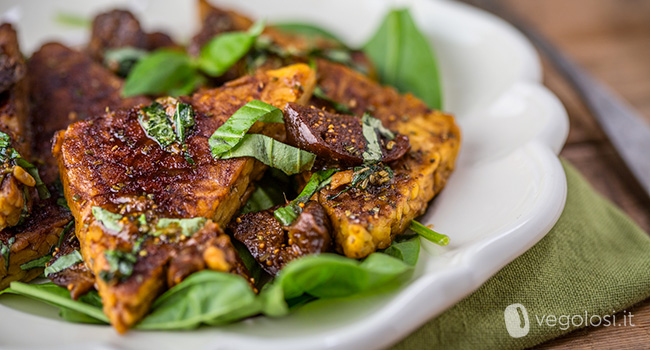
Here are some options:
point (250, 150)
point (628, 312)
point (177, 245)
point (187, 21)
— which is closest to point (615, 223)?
point (628, 312)

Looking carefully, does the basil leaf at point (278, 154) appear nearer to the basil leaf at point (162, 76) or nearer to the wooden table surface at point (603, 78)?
the basil leaf at point (162, 76)

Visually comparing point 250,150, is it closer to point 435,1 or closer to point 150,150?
point 150,150

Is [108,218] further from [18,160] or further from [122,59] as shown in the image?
[122,59]

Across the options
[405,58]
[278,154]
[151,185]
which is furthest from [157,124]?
[405,58]

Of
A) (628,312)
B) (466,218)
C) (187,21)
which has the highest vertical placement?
(187,21)

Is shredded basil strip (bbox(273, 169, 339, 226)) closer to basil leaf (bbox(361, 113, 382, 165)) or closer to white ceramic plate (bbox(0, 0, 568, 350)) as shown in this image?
basil leaf (bbox(361, 113, 382, 165))

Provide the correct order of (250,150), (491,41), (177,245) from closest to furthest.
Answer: (177,245) < (250,150) < (491,41)
